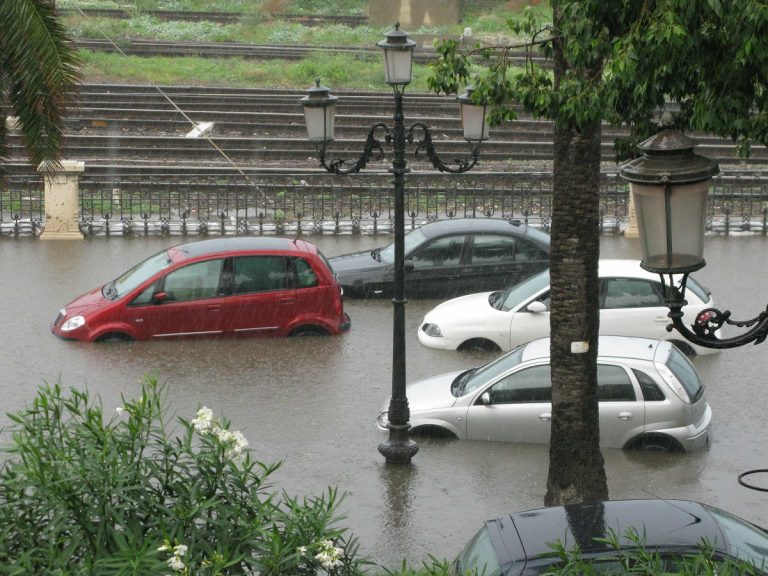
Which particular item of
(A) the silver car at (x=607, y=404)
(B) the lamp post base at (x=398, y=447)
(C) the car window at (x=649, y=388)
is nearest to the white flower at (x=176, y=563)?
(B) the lamp post base at (x=398, y=447)

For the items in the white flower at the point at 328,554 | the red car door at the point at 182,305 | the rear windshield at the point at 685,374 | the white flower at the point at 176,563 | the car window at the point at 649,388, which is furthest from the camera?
the red car door at the point at 182,305

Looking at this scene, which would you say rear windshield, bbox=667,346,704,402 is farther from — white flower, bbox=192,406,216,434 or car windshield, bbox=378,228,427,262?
white flower, bbox=192,406,216,434

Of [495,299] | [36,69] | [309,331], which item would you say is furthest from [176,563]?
[495,299]

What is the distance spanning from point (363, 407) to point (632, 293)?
13.0ft

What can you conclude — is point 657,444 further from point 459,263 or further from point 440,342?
point 459,263

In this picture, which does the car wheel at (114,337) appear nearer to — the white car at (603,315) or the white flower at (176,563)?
the white car at (603,315)

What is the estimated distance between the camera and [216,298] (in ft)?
51.3

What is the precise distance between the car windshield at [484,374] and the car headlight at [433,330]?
2.80 m

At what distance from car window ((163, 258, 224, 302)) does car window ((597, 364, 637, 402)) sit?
5.76 metres

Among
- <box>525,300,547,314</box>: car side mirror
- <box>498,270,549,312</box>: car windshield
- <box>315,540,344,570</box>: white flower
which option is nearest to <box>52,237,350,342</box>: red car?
<box>498,270,549,312</box>: car windshield

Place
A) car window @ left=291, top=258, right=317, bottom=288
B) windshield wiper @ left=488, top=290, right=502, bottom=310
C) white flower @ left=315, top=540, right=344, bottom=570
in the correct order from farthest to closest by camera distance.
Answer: car window @ left=291, top=258, right=317, bottom=288 < windshield wiper @ left=488, top=290, right=502, bottom=310 < white flower @ left=315, top=540, right=344, bottom=570

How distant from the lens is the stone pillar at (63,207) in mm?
21578

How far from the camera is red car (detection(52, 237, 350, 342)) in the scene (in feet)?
50.7

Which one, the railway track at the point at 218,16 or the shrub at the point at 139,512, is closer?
the shrub at the point at 139,512
